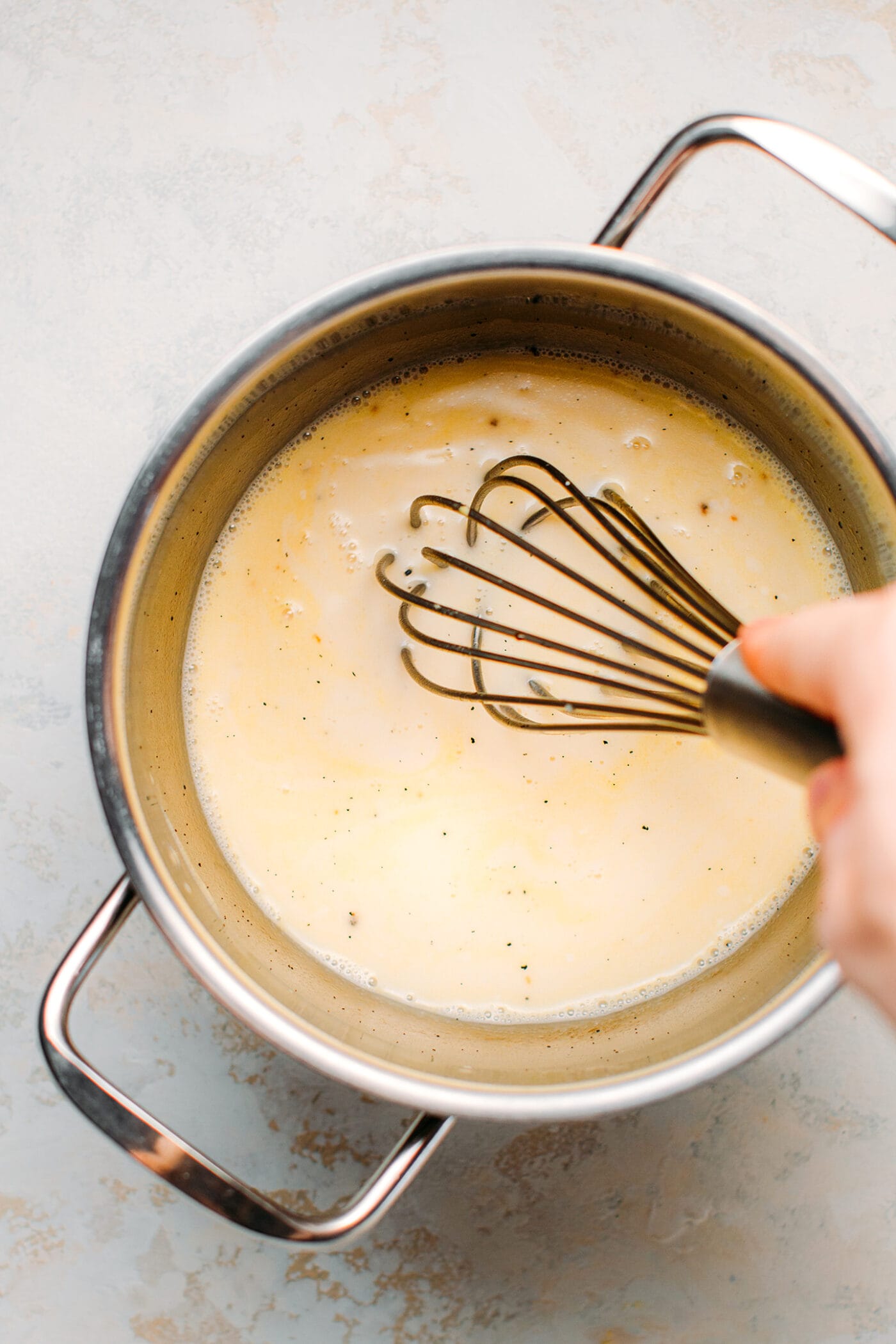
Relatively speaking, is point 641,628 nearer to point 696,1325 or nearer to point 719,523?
point 719,523

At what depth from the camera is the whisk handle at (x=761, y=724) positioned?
0.44 metres

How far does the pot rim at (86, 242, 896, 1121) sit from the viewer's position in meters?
0.52

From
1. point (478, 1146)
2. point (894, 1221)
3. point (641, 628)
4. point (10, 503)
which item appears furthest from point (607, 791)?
point (10, 503)

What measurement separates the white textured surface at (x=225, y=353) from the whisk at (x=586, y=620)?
0.73 feet

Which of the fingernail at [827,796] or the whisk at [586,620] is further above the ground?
the fingernail at [827,796]

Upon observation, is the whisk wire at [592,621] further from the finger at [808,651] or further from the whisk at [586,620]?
the finger at [808,651]

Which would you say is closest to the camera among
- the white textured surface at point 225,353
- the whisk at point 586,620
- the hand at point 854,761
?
the hand at point 854,761

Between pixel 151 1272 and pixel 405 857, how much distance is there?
0.38 metres

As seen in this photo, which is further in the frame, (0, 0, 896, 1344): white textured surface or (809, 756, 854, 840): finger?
(0, 0, 896, 1344): white textured surface

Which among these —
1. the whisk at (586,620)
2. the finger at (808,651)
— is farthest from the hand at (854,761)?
the whisk at (586,620)

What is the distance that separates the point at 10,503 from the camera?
0.74 m

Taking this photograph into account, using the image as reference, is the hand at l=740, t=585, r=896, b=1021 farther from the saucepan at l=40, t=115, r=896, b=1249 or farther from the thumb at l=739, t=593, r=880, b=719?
the saucepan at l=40, t=115, r=896, b=1249

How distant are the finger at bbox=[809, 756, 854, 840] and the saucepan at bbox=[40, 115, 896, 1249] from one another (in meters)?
0.15

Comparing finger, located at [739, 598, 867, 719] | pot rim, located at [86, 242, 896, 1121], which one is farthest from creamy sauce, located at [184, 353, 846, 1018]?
finger, located at [739, 598, 867, 719]
